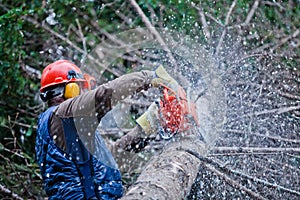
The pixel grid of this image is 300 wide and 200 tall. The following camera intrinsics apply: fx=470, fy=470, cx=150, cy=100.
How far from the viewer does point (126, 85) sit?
273 centimetres

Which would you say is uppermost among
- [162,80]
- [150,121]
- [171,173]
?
[162,80]

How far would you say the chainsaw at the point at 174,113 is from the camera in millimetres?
3145

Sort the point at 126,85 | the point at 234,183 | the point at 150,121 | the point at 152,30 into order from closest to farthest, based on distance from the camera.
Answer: the point at 126,85 → the point at 150,121 → the point at 234,183 → the point at 152,30

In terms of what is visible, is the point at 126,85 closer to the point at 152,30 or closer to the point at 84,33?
the point at 152,30

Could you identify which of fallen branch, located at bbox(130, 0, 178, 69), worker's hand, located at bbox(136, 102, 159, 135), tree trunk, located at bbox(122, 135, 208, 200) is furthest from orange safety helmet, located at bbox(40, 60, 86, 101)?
fallen branch, located at bbox(130, 0, 178, 69)

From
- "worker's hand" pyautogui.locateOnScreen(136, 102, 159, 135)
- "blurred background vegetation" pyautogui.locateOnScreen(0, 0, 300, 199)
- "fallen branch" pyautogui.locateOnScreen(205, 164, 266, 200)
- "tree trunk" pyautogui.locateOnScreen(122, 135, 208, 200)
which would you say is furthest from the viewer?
"blurred background vegetation" pyautogui.locateOnScreen(0, 0, 300, 199)

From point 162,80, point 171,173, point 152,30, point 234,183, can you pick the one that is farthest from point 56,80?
point 152,30

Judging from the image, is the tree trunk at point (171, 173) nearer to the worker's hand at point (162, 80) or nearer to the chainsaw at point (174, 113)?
the chainsaw at point (174, 113)

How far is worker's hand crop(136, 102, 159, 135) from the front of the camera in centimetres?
331

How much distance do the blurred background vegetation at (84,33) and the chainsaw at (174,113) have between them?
1.76 m

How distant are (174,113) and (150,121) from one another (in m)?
0.19

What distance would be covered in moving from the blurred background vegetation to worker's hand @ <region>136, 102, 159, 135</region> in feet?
6.07

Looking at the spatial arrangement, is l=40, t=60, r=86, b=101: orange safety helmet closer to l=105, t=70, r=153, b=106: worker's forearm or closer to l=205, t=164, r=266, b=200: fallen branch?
l=105, t=70, r=153, b=106: worker's forearm

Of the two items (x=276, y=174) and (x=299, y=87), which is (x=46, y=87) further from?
(x=299, y=87)
